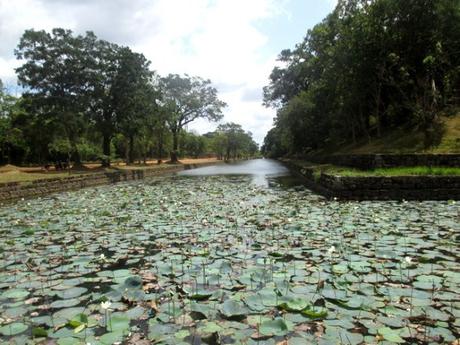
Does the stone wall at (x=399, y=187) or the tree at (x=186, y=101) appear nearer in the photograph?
the stone wall at (x=399, y=187)

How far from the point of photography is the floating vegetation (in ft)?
12.2

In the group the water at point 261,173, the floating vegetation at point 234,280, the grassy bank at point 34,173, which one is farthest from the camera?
the water at point 261,173

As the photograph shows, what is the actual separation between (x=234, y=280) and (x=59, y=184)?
1676 centimetres

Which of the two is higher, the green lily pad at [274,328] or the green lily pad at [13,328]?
the green lily pad at [274,328]

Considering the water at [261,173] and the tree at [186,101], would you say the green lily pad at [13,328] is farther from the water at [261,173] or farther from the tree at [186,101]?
the tree at [186,101]

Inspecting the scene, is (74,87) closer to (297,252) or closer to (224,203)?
(224,203)

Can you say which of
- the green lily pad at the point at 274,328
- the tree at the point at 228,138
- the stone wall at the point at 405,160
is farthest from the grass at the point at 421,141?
the tree at the point at 228,138

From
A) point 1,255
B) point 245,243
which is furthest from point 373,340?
point 1,255

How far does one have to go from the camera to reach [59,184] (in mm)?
19531

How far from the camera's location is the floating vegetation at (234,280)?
373 cm

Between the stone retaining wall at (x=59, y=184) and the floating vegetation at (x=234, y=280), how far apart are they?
24.2 ft

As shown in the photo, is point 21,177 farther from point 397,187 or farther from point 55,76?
point 397,187

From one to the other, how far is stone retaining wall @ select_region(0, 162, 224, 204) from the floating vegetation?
7.38 meters

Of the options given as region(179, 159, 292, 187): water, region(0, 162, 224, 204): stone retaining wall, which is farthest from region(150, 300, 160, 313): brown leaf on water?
region(179, 159, 292, 187): water
